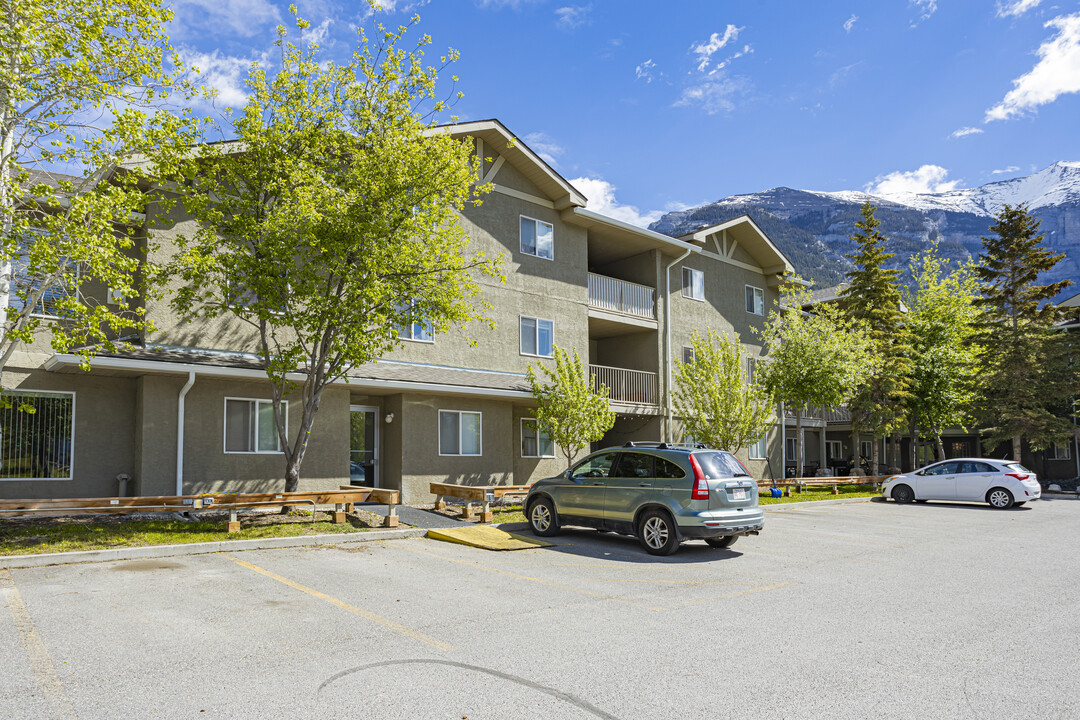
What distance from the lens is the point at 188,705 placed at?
4.75m

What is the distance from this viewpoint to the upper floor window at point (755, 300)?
29.4 m

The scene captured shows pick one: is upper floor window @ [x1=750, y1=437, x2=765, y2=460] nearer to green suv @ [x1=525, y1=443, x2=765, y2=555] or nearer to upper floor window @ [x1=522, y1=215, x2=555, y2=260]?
upper floor window @ [x1=522, y1=215, x2=555, y2=260]

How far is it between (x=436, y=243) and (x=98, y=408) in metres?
7.58

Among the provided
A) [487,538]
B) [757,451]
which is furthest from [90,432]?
[757,451]

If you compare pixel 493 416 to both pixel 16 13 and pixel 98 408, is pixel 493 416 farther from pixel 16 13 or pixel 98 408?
pixel 16 13

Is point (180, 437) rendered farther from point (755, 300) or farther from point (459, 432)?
point (755, 300)

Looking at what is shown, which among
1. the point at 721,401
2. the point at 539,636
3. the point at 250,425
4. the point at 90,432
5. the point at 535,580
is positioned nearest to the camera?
the point at 539,636

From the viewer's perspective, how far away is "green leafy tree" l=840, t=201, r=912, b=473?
95.1ft

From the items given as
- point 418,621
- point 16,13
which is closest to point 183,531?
point 418,621

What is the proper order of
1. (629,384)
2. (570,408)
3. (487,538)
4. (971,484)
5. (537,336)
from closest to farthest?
(487,538) → (570,408) → (537,336) → (971,484) → (629,384)

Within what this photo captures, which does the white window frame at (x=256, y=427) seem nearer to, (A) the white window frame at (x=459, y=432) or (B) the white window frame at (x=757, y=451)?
(A) the white window frame at (x=459, y=432)

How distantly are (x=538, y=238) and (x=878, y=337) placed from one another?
16.0 metres

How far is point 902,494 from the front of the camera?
918 inches

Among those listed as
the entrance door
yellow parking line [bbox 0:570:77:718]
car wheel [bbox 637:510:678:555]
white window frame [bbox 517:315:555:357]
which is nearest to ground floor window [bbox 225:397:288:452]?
the entrance door
